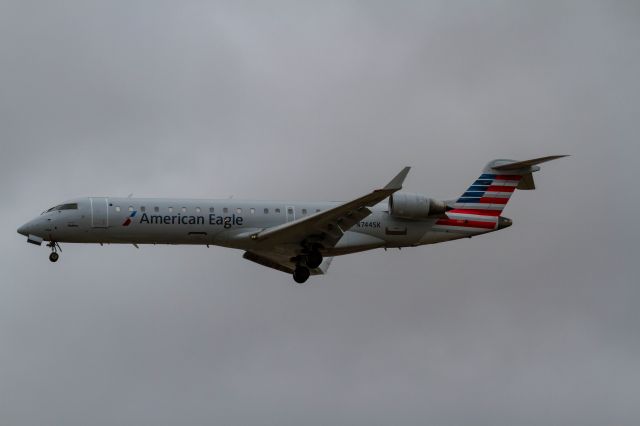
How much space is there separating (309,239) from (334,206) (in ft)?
4.73

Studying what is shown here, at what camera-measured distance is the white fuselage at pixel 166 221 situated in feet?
139

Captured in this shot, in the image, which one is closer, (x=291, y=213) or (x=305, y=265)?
(x=291, y=213)

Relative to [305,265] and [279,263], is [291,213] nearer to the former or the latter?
[305,265]

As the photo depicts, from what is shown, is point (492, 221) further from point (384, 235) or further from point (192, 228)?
point (192, 228)

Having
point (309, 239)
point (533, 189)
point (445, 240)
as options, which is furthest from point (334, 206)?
point (533, 189)

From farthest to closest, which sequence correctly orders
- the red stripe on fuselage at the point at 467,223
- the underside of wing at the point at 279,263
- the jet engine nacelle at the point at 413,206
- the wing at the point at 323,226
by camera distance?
the underside of wing at the point at 279,263, the red stripe on fuselage at the point at 467,223, the jet engine nacelle at the point at 413,206, the wing at the point at 323,226

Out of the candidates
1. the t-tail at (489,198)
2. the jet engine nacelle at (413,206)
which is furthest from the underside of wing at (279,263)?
the t-tail at (489,198)

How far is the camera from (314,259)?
144ft

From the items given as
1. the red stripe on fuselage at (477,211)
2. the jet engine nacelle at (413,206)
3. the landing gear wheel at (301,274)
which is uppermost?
the jet engine nacelle at (413,206)

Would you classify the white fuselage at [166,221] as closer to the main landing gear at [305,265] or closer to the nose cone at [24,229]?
the nose cone at [24,229]

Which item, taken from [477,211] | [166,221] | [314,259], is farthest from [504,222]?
[166,221]

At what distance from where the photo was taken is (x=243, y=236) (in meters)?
43.1

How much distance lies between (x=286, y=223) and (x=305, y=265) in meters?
1.82

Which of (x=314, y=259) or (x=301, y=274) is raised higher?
(x=314, y=259)
